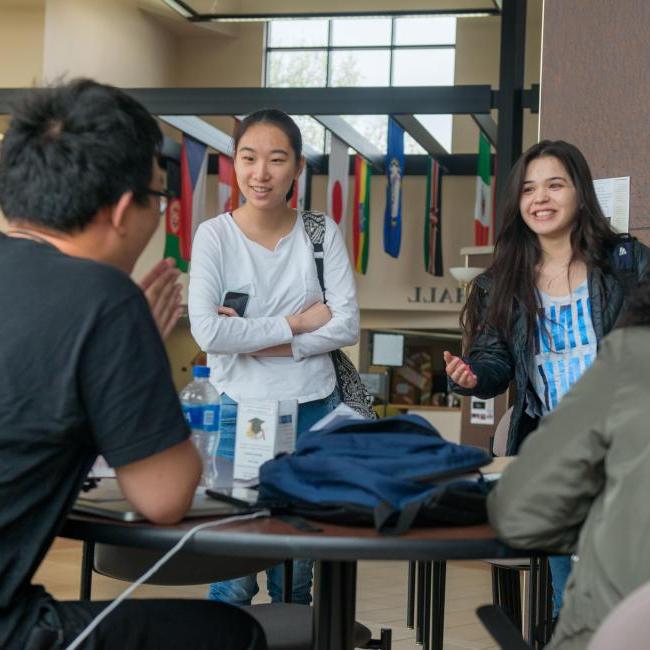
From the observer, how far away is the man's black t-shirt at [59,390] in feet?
4.80

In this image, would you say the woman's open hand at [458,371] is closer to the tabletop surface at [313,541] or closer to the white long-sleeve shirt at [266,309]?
the white long-sleeve shirt at [266,309]

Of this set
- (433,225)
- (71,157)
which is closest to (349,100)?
(433,225)

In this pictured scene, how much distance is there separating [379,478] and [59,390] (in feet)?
1.57

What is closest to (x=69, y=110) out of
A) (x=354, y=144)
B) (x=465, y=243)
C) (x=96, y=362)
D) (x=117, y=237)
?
(x=117, y=237)

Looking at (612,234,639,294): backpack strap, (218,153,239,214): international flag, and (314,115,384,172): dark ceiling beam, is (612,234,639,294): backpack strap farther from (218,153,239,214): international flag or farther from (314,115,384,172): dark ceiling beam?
(218,153,239,214): international flag

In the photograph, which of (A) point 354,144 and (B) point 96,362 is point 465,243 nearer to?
(A) point 354,144

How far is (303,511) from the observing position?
161 centimetres

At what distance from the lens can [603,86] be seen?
4.05m

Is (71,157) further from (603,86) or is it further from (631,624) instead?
(603,86)

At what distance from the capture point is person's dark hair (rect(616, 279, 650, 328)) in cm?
150

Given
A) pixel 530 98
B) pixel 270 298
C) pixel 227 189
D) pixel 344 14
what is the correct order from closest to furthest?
pixel 270 298, pixel 530 98, pixel 344 14, pixel 227 189

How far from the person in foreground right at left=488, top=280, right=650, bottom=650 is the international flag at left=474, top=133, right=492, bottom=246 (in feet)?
36.0

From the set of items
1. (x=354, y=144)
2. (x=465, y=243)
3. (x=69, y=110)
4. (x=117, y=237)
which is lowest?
(x=117, y=237)

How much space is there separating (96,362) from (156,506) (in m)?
0.24
